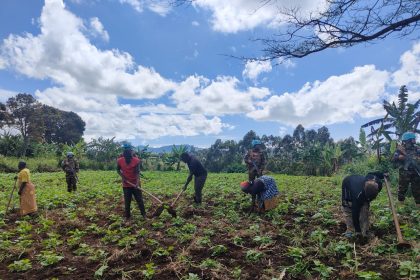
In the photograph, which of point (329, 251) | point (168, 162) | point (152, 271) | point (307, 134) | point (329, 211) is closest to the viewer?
point (152, 271)

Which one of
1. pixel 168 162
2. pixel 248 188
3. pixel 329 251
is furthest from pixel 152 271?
pixel 168 162

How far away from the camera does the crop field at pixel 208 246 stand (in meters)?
4.66

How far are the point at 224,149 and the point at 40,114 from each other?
21.1 m

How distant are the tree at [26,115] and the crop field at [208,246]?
34.1m

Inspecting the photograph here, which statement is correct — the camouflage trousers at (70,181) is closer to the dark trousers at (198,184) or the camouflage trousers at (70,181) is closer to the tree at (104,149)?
the dark trousers at (198,184)

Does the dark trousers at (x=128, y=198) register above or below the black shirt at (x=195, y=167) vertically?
below

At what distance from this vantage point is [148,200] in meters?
10.9

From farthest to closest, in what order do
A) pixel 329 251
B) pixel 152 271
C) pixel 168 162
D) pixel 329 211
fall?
pixel 168 162 < pixel 329 211 < pixel 329 251 < pixel 152 271

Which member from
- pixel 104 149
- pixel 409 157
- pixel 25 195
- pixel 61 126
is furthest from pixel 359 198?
pixel 61 126

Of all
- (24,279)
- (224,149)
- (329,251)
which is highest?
(224,149)

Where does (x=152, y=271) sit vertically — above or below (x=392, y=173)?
below

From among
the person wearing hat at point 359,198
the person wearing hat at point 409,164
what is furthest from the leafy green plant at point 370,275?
the person wearing hat at point 409,164

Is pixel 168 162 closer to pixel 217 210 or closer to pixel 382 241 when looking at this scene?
pixel 217 210

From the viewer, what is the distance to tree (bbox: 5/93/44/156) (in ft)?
128
